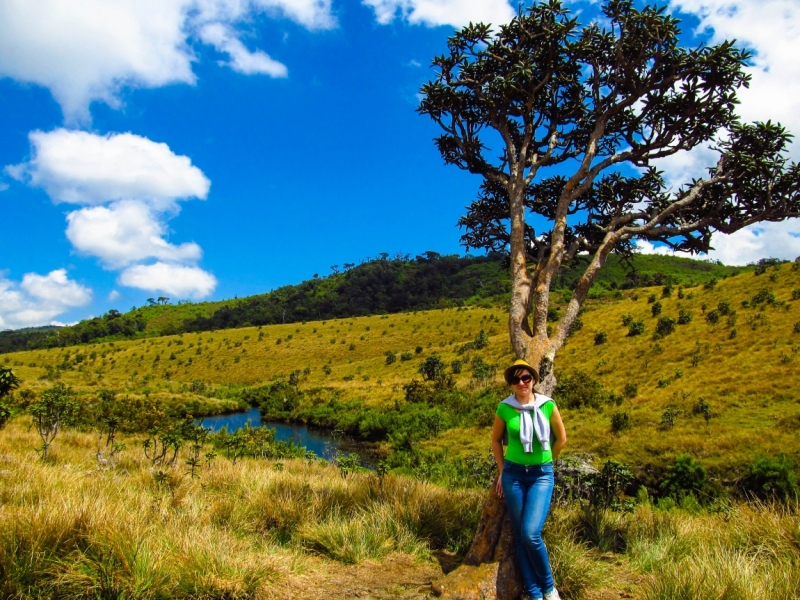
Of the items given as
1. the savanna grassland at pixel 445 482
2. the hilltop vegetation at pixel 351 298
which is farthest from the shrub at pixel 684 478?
the hilltop vegetation at pixel 351 298

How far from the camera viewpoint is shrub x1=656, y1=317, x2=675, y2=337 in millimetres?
35750

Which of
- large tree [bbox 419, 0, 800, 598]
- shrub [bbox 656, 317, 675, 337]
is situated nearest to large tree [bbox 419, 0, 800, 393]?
large tree [bbox 419, 0, 800, 598]

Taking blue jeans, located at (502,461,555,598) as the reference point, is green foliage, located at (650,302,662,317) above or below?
above

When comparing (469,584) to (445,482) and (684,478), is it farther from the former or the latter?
(684,478)

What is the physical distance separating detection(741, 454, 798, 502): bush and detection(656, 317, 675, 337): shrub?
20651mm

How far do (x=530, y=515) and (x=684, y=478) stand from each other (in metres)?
15.8

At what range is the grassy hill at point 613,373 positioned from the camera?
830 inches

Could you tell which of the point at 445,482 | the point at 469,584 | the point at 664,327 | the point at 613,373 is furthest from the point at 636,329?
the point at 469,584

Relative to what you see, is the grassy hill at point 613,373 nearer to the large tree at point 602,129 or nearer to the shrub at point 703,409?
the shrub at point 703,409

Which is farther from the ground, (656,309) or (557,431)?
(656,309)

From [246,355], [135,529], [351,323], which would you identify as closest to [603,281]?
[351,323]

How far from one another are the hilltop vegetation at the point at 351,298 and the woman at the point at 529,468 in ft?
276

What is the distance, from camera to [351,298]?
141750 millimetres

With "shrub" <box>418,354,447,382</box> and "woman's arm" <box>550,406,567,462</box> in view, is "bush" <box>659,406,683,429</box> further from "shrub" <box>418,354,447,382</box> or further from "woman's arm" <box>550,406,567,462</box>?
"shrub" <box>418,354,447,382</box>
